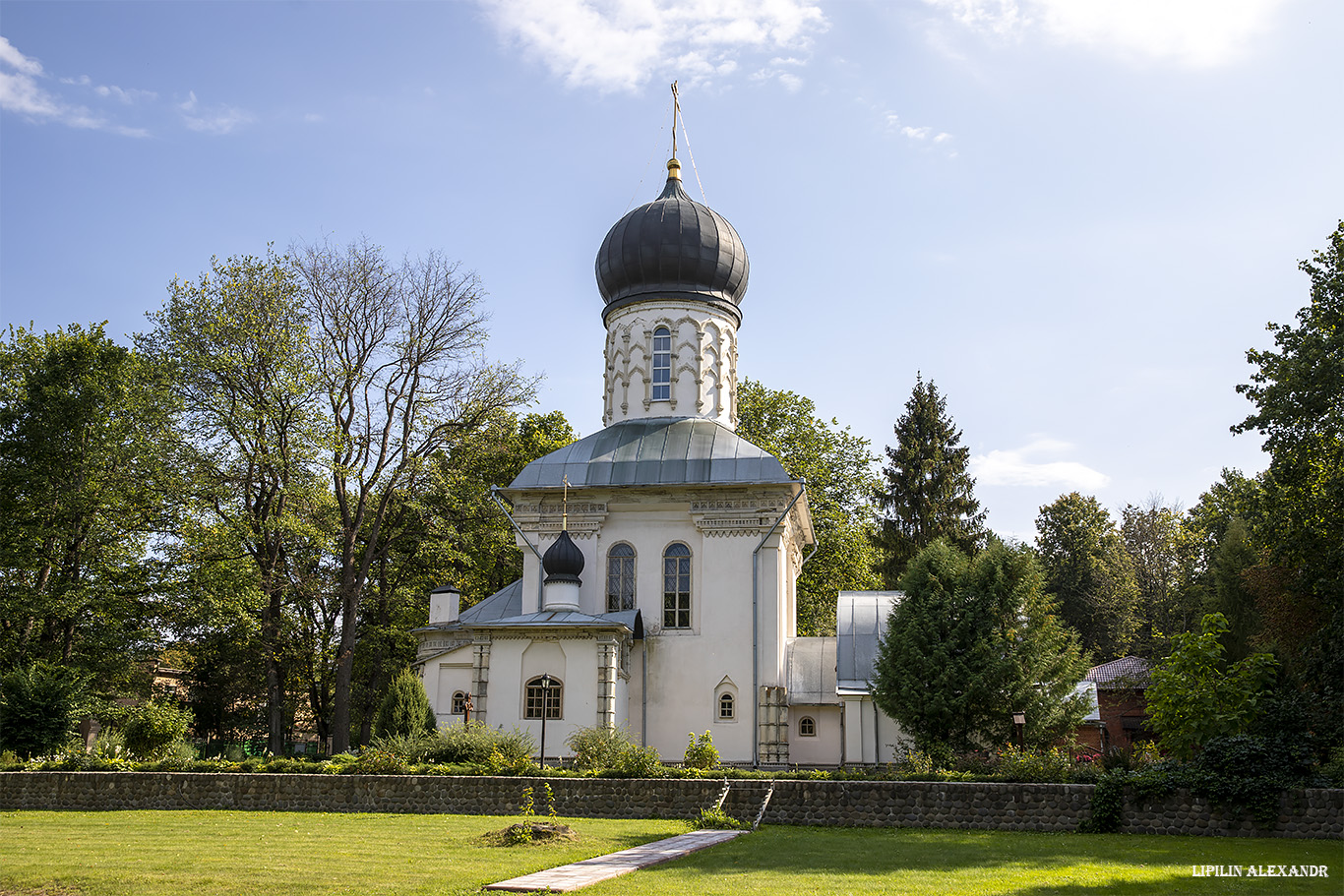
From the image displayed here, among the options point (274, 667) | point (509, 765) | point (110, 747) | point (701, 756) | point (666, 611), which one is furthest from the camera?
point (274, 667)

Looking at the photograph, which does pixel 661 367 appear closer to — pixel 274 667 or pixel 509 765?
pixel 274 667

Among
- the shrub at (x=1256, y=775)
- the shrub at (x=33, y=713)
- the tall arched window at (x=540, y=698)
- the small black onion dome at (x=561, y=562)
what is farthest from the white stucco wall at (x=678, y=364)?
the shrub at (x=1256, y=775)

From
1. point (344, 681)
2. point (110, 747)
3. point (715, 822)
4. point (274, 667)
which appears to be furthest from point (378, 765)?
point (274, 667)

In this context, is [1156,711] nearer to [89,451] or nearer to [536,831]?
[536,831]

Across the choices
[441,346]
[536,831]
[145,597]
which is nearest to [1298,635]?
[536,831]

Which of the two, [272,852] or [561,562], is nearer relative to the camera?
[272,852]

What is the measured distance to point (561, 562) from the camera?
2300cm

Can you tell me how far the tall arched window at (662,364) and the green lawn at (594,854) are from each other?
45.7 feet

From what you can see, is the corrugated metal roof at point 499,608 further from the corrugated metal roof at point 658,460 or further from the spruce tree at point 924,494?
the spruce tree at point 924,494

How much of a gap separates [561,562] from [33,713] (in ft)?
36.1

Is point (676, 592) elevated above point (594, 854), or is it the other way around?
point (676, 592)

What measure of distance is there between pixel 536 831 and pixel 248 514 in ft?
56.4

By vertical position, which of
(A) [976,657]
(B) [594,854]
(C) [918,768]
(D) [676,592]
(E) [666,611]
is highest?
(D) [676,592]

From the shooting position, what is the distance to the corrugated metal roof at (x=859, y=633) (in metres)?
23.5
